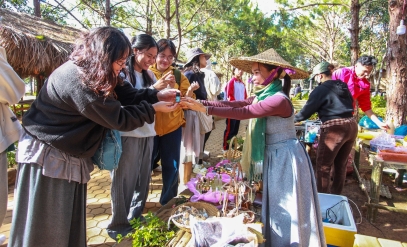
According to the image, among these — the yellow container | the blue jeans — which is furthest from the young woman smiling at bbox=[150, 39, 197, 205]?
the yellow container

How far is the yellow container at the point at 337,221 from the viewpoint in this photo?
2.38 m

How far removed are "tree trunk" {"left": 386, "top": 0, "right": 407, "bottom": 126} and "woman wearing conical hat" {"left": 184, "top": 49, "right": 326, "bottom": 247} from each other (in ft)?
12.9

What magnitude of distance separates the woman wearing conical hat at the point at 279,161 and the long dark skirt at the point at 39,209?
1162 mm

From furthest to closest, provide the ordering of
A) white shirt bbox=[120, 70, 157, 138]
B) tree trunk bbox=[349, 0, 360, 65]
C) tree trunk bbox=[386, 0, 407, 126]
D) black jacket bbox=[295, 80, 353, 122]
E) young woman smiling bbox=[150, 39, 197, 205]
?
tree trunk bbox=[349, 0, 360, 65] < tree trunk bbox=[386, 0, 407, 126] < black jacket bbox=[295, 80, 353, 122] < young woman smiling bbox=[150, 39, 197, 205] < white shirt bbox=[120, 70, 157, 138]

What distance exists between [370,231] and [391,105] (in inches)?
121

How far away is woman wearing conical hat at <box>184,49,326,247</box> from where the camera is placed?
2.09 m

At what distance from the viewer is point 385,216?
11.8 ft

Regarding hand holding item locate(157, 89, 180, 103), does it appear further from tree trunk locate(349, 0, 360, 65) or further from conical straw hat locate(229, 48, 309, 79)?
tree trunk locate(349, 0, 360, 65)

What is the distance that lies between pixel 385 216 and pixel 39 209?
4038mm

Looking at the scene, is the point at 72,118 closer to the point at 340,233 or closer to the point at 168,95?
the point at 168,95

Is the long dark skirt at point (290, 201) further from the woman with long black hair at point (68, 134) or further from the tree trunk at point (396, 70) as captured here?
the tree trunk at point (396, 70)

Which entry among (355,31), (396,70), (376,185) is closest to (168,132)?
(376,185)

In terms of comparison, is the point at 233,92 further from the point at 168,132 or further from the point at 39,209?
the point at 39,209

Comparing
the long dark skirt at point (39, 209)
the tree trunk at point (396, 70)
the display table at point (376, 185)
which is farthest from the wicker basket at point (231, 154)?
the tree trunk at point (396, 70)
